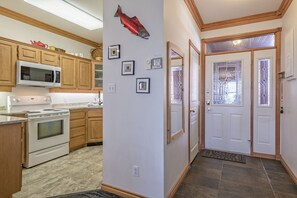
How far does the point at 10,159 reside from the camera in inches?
71.9

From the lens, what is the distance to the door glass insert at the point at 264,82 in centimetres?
325

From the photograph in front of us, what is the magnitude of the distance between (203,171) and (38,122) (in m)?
2.83

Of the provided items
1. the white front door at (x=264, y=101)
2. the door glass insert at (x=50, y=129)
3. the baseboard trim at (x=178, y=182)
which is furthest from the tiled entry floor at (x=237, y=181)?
the door glass insert at (x=50, y=129)

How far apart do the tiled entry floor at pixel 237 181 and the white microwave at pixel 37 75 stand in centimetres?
303

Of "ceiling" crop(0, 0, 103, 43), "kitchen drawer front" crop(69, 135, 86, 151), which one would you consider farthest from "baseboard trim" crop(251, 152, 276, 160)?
"ceiling" crop(0, 0, 103, 43)

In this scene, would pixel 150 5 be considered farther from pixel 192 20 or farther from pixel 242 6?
pixel 242 6

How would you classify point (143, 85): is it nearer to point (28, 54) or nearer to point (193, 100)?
point (193, 100)

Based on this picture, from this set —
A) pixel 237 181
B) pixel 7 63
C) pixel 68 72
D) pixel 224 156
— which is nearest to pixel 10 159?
pixel 7 63

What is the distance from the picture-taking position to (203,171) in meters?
2.70

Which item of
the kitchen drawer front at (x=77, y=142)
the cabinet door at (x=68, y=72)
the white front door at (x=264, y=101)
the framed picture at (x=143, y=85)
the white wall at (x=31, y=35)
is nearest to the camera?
the framed picture at (x=143, y=85)

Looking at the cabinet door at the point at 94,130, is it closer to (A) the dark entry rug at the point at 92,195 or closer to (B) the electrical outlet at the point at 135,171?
(A) the dark entry rug at the point at 92,195

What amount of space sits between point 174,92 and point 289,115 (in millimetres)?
1927

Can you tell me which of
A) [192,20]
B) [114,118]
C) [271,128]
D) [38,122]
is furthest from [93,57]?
[271,128]

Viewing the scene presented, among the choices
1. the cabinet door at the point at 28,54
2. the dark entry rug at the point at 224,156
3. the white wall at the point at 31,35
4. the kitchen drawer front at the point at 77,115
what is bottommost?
the dark entry rug at the point at 224,156
